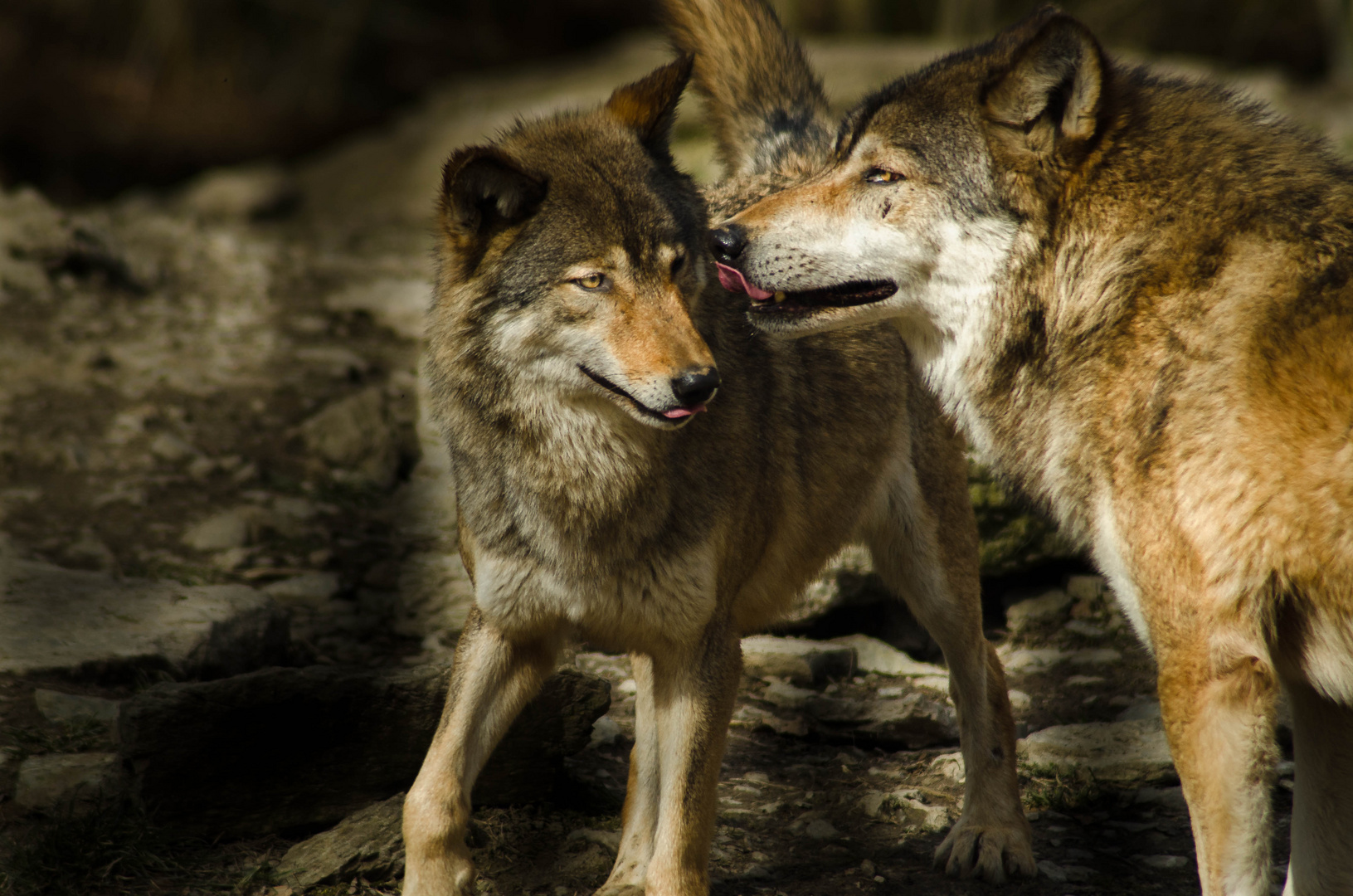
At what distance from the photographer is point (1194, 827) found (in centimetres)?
252

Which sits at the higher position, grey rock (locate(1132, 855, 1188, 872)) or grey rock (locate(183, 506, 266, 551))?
grey rock (locate(183, 506, 266, 551))

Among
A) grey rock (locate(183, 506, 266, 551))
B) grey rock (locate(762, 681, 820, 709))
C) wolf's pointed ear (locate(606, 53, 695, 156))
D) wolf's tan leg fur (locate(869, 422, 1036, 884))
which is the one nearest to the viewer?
wolf's pointed ear (locate(606, 53, 695, 156))

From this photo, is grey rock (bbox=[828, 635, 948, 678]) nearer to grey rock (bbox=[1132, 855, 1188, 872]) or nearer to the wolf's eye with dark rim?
grey rock (bbox=[1132, 855, 1188, 872])

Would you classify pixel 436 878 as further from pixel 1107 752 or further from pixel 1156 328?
pixel 1107 752

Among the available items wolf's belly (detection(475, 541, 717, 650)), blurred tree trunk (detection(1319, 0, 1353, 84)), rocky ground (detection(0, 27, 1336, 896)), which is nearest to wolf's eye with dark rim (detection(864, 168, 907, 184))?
wolf's belly (detection(475, 541, 717, 650))

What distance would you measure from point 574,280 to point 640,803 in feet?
4.87

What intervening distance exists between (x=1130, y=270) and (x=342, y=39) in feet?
46.5

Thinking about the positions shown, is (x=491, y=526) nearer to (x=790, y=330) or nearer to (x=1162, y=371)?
(x=790, y=330)

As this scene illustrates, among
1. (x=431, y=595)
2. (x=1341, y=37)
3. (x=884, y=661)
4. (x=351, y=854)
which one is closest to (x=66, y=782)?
(x=351, y=854)

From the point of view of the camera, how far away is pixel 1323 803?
2.85 m

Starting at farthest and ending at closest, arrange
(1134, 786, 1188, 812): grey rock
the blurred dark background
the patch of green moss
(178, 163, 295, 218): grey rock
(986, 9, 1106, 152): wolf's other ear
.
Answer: the blurred dark background → (178, 163, 295, 218): grey rock → the patch of green moss → (1134, 786, 1188, 812): grey rock → (986, 9, 1106, 152): wolf's other ear

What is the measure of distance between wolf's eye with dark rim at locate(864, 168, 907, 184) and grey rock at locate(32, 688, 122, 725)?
2.61 m

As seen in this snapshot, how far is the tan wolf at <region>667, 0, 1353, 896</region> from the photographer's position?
244 centimetres

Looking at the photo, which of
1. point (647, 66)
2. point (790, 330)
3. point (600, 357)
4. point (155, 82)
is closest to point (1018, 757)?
point (790, 330)
